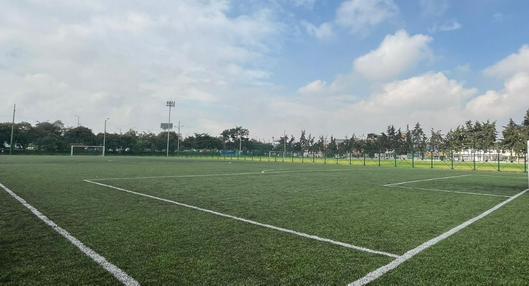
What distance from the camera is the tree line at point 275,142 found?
Result: 70.0 metres

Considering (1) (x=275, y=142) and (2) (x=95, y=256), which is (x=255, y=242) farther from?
(1) (x=275, y=142)

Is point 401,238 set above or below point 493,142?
below

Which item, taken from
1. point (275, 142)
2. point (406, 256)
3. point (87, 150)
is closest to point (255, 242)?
point (406, 256)

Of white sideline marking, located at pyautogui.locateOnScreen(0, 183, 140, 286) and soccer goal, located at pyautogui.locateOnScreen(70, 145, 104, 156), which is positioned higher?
soccer goal, located at pyautogui.locateOnScreen(70, 145, 104, 156)

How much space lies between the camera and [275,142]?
450 ft

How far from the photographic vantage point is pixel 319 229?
6078 mm

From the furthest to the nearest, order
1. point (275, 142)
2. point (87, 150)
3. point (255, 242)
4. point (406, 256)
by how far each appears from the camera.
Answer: point (275, 142) < point (87, 150) < point (255, 242) < point (406, 256)

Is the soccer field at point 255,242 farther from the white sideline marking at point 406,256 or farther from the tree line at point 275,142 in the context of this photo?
the tree line at point 275,142

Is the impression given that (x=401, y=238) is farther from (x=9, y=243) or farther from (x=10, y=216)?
(x=10, y=216)

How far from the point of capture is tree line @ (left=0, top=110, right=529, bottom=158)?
70.0 metres

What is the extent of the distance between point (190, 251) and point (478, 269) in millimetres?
3378

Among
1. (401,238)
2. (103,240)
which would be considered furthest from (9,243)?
(401,238)

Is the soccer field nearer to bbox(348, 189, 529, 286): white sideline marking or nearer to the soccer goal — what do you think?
bbox(348, 189, 529, 286): white sideline marking

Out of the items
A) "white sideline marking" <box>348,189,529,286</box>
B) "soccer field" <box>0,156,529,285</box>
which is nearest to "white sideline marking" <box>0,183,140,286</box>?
"soccer field" <box>0,156,529,285</box>
